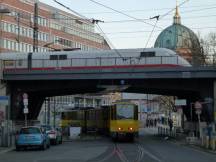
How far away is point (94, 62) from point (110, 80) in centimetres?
338

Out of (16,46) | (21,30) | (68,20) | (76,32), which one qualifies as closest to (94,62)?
(16,46)

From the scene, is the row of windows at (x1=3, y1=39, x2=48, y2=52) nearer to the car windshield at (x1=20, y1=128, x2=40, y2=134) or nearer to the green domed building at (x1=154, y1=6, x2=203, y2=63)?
the green domed building at (x1=154, y1=6, x2=203, y2=63)

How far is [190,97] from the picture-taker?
215ft

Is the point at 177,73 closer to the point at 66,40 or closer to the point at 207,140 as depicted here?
the point at 207,140

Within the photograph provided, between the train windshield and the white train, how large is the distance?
785 centimetres

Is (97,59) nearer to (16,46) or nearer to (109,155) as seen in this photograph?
(109,155)

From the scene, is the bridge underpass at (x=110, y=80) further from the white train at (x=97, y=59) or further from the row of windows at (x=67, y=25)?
the row of windows at (x=67, y=25)

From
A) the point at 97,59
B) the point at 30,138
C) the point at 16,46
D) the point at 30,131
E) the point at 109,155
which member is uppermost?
the point at 16,46

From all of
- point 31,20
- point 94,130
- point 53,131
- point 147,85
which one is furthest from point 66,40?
point 53,131

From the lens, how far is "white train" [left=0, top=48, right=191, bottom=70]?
56.8 meters

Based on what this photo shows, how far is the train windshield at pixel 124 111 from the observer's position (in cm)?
4912

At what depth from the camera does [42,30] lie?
11900 cm

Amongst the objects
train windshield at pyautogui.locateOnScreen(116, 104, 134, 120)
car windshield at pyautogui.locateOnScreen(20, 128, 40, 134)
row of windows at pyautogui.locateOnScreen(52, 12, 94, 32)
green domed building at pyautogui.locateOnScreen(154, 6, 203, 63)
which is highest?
row of windows at pyautogui.locateOnScreen(52, 12, 94, 32)

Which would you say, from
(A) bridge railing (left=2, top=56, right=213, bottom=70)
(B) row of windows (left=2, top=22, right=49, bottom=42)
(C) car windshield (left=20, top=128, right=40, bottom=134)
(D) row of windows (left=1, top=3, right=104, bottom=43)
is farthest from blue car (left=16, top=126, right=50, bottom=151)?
(D) row of windows (left=1, top=3, right=104, bottom=43)
